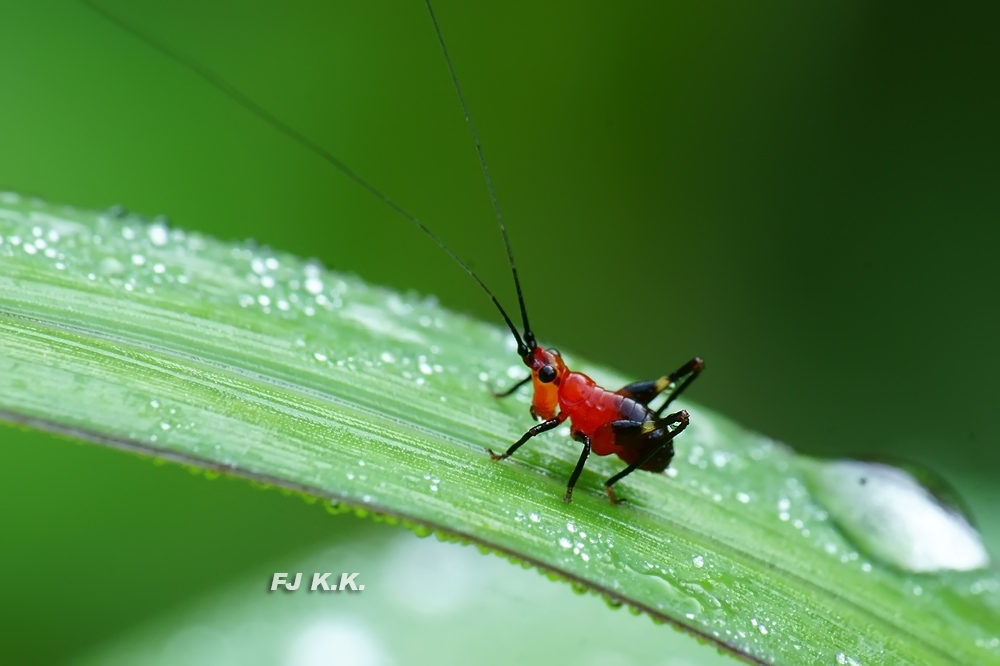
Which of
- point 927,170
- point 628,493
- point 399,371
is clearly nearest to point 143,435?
point 399,371

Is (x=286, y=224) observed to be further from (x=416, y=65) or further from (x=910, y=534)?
(x=910, y=534)

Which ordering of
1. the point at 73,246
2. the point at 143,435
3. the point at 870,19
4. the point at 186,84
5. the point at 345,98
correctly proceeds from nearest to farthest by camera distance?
the point at 143,435 → the point at 73,246 → the point at 186,84 → the point at 345,98 → the point at 870,19

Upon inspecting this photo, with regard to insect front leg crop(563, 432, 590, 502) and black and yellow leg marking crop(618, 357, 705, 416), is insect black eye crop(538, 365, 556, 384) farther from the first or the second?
black and yellow leg marking crop(618, 357, 705, 416)

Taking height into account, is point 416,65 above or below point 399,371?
above

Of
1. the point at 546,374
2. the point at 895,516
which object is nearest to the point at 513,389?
the point at 546,374

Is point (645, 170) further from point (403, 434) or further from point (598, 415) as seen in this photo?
point (403, 434)
